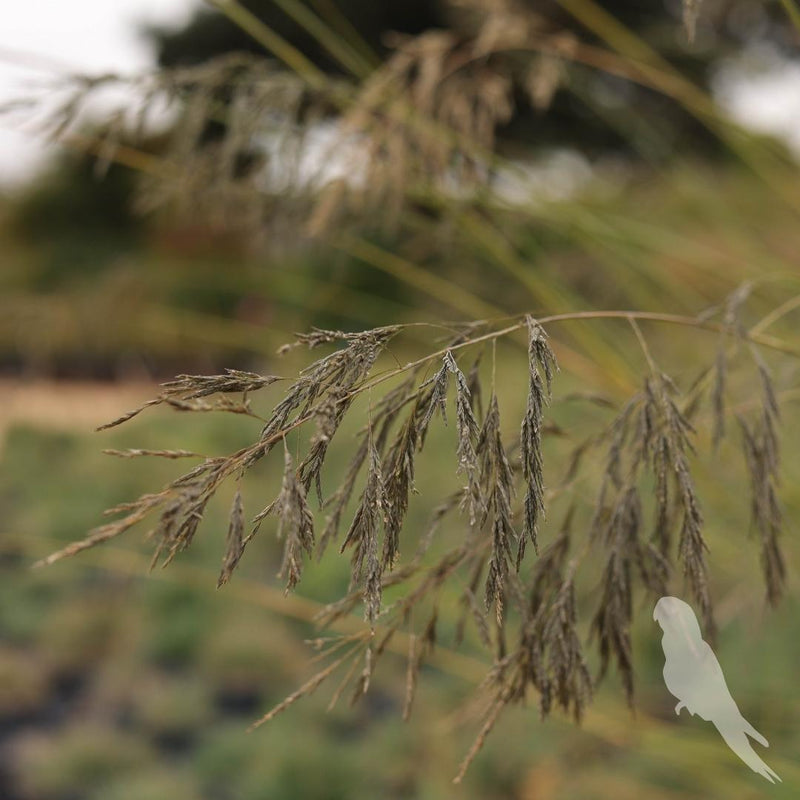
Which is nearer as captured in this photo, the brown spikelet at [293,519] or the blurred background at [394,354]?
the brown spikelet at [293,519]

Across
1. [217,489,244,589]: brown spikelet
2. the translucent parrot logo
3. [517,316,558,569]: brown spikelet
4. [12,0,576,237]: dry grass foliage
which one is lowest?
the translucent parrot logo

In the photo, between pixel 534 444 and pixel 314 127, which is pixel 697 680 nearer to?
pixel 534 444

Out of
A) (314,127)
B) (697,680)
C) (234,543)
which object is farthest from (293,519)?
(314,127)

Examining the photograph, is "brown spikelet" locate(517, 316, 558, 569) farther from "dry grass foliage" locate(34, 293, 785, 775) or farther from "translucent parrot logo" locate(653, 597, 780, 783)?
"translucent parrot logo" locate(653, 597, 780, 783)

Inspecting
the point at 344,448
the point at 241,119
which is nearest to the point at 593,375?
the point at 241,119

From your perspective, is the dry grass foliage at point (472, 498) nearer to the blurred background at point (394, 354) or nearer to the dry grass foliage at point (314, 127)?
the blurred background at point (394, 354)

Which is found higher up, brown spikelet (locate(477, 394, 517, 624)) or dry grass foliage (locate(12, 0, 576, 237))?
dry grass foliage (locate(12, 0, 576, 237))

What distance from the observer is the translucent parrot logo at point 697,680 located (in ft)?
1.83

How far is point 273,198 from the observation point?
1.41 m

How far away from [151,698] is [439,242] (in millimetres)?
1515

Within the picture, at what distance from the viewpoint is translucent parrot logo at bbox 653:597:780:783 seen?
56cm

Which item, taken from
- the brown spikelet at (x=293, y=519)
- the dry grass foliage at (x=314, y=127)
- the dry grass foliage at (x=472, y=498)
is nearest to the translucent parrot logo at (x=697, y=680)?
the dry grass foliage at (x=472, y=498)

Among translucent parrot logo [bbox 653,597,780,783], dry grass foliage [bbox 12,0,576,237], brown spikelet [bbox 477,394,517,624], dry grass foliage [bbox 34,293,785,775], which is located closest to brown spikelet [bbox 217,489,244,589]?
dry grass foliage [bbox 34,293,785,775]

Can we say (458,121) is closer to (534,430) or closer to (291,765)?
(534,430)
